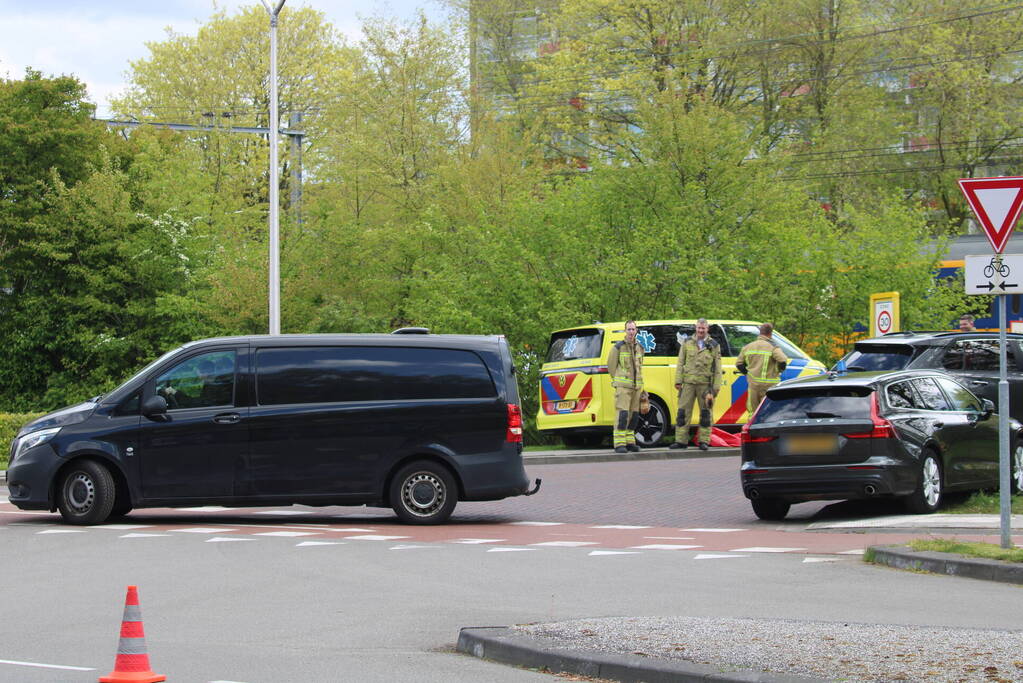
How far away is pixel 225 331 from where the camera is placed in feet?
115

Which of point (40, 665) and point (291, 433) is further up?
point (291, 433)

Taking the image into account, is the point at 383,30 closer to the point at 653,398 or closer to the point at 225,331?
the point at 225,331

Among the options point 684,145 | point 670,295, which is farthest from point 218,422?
point 684,145

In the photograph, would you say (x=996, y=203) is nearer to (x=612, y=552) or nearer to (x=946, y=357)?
(x=612, y=552)

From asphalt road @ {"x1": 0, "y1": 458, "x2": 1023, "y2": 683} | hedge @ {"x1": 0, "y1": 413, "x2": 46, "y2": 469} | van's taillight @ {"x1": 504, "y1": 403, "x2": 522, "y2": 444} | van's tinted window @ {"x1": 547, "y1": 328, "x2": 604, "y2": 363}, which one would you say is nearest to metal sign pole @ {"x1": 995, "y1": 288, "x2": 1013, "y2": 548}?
asphalt road @ {"x1": 0, "y1": 458, "x2": 1023, "y2": 683}

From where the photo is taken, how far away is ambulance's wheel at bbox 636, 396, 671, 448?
23672mm

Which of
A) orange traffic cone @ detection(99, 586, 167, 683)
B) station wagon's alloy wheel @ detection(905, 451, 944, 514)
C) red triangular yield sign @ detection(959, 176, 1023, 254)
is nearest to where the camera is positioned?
orange traffic cone @ detection(99, 586, 167, 683)

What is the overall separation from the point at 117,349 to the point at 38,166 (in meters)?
5.83

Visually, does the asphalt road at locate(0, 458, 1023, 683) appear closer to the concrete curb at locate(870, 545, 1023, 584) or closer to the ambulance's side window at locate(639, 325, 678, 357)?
the concrete curb at locate(870, 545, 1023, 584)

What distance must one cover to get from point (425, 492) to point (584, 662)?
780 centimetres

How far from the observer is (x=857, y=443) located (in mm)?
14344

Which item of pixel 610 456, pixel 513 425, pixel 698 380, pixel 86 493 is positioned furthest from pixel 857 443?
pixel 610 456

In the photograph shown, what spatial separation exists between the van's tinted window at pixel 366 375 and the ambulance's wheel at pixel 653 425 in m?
8.97

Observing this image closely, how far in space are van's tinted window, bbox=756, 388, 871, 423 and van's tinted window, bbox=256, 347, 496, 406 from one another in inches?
112
